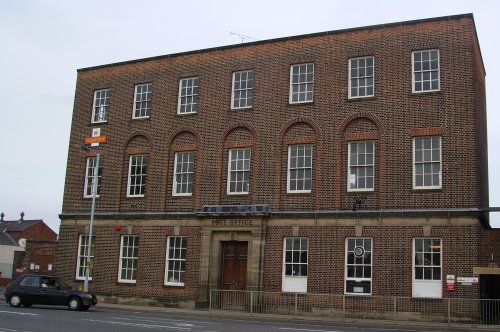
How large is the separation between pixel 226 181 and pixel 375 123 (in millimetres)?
7855

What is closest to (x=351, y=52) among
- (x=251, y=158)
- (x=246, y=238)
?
(x=251, y=158)

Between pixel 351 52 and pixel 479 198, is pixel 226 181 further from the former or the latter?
pixel 479 198

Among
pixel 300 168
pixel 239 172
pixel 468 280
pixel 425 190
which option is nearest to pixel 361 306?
pixel 468 280

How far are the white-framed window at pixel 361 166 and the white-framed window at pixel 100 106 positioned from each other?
49.1ft

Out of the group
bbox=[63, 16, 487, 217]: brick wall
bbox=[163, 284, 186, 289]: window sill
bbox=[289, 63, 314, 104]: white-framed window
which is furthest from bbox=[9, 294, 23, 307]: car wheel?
bbox=[289, 63, 314, 104]: white-framed window

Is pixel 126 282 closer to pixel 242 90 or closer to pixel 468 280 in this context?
pixel 242 90

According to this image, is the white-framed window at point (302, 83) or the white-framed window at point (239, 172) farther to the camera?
the white-framed window at point (239, 172)

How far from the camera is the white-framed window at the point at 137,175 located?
32.1m

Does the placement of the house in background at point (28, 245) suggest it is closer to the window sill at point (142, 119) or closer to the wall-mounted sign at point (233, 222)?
the window sill at point (142, 119)

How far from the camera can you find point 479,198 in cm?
2569

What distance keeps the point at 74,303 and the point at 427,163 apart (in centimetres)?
1608

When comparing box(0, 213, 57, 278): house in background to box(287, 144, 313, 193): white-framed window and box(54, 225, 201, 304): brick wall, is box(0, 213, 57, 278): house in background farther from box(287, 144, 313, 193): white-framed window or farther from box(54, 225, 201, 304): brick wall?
box(287, 144, 313, 193): white-framed window

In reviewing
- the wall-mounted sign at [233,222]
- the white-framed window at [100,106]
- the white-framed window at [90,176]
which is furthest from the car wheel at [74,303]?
the white-framed window at [100,106]

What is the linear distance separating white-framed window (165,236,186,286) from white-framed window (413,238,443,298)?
11241 mm
